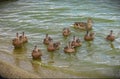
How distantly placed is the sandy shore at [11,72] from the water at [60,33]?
0.87ft

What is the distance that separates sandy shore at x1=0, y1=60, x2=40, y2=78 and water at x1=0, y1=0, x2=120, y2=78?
0.87 ft

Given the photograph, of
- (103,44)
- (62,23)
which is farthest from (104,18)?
(103,44)

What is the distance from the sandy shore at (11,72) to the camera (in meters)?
8.13

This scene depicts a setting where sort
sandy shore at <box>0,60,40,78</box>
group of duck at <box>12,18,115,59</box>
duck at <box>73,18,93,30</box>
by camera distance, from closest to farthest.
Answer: sandy shore at <box>0,60,40,78</box>
group of duck at <box>12,18,115,59</box>
duck at <box>73,18,93,30</box>

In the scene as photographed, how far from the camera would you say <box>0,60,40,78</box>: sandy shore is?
813cm

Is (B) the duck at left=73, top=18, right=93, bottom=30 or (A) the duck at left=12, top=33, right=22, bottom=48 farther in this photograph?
(B) the duck at left=73, top=18, right=93, bottom=30

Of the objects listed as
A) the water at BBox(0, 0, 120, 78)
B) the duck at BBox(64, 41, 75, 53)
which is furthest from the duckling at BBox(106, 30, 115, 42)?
the duck at BBox(64, 41, 75, 53)

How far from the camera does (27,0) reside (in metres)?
15.9

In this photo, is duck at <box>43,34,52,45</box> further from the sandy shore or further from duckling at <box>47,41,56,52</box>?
the sandy shore

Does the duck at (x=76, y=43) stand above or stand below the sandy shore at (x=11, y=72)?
above

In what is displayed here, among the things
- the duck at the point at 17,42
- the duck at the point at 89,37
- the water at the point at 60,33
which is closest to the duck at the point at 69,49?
the water at the point at 60,33

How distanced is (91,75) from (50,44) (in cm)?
183

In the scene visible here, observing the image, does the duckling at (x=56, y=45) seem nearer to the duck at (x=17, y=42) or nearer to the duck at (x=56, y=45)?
the duck at (x=56, y=45)

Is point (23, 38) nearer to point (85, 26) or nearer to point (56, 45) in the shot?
point (56, 45)
